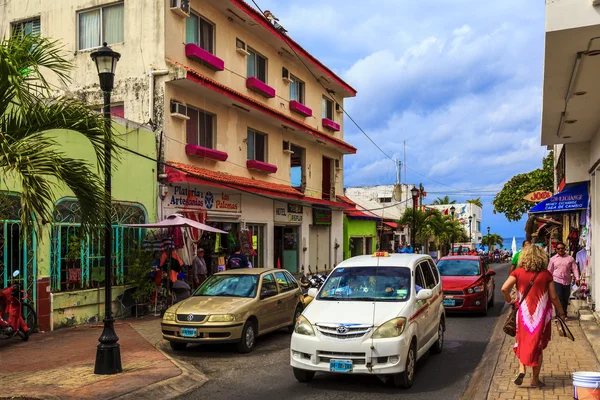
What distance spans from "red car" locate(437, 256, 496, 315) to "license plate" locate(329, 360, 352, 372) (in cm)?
775

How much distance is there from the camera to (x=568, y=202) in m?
15.7

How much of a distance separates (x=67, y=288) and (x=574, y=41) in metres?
11.6

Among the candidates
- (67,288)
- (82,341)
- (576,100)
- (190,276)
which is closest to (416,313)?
(576,100)

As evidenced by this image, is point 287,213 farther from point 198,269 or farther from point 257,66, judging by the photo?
point 198,269

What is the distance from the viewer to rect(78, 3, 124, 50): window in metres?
18.0

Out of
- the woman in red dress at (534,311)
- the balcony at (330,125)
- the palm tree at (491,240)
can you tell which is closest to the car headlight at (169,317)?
the woman in red dress at (534,311)

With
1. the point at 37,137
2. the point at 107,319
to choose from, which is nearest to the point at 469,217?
the point at 107,319

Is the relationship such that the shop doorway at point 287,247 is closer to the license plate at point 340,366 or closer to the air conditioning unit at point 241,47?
the air conditioning unit at point 241,47

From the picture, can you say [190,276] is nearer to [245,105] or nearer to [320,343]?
[245,105]

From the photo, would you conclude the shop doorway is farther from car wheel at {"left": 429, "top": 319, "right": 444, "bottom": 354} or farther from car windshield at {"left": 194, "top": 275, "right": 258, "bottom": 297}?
car wheel at {"left": 429, "top": 319, "right": 444, "bottom": 354}

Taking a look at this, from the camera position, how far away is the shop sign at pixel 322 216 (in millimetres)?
27656

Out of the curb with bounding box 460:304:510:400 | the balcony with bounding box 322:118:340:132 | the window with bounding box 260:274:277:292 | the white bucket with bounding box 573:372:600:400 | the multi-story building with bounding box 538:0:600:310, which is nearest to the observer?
the white bucket with bounding box 573:372:600:400

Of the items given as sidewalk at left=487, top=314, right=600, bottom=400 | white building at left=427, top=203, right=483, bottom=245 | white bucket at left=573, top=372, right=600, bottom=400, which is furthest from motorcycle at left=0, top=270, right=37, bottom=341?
white building at left=427, top=203, right=483, bottom=245

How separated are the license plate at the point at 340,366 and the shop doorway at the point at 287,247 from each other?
1677cm
